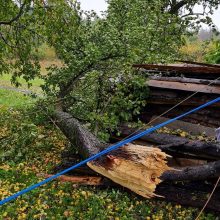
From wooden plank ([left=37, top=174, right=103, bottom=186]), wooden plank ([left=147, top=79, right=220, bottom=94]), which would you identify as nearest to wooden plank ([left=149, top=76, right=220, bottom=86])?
wooden plank ([left=147, top=79, right=220, bottom=94])

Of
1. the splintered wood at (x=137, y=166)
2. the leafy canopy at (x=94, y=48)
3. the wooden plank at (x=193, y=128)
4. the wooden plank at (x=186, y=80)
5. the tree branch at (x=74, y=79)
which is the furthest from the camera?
the tree branch at (x=74, y=79)

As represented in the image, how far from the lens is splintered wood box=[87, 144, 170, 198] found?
4.90 metres

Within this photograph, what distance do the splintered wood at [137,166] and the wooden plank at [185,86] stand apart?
9.62 feet

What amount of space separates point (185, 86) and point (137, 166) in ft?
10.9

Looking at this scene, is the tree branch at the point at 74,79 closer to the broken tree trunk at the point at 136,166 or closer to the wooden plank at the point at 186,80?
the wooden plank at the point at 186,80

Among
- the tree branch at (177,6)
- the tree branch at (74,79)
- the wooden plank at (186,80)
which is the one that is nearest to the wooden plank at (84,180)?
the wooden plank at (186,80)

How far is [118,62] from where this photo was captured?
8.68 meters

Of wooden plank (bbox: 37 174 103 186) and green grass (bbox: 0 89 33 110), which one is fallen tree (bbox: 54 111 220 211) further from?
green grass (bbox: 0 89 33 110)

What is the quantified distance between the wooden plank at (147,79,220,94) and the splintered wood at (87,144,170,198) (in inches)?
115

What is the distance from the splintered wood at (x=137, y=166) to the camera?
16.1 feet

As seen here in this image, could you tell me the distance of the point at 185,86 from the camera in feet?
25.5

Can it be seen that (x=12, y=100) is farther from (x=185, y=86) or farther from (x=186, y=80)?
(x=185, y=86)

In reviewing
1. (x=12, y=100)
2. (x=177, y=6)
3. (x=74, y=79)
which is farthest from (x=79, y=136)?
(x=177, y=6)

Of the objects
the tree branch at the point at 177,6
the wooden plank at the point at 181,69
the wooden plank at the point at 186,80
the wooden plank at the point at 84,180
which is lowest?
the wooden plank at the point at 84,180
